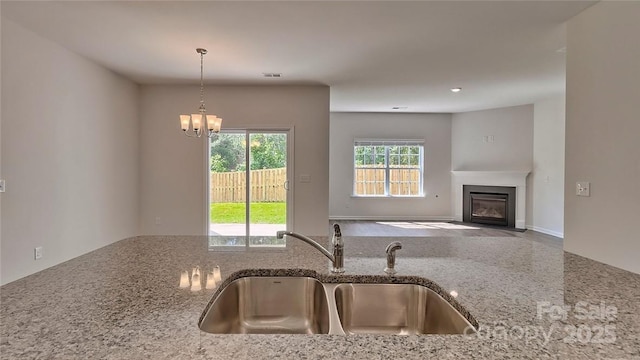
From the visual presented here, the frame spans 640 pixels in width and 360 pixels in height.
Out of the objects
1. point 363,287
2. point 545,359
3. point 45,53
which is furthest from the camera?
point 45,53

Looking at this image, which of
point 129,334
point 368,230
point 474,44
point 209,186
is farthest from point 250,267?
point 368,230

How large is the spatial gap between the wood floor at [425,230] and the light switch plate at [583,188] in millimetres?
3322

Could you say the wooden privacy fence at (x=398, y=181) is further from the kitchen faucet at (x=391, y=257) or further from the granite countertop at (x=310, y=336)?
the kitchen faucet at (x=391, y=257)

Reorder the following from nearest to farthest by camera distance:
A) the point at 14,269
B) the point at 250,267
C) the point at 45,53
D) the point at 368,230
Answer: the point at 250,267 → the point at 14,269 → the point at 45,53 → the point at 368,230

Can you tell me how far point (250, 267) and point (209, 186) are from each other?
3.95 metres

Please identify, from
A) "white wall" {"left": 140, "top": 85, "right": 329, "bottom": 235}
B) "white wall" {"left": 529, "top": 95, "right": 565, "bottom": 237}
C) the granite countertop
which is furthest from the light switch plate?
"white wall" {"left": 529, "top": 95, "right": 565, "bottom": 237}

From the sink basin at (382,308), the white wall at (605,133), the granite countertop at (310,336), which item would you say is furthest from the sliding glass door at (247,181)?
the sink basin at (382,308)

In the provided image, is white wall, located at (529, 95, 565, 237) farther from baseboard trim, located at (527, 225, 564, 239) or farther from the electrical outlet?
the electrical outlet

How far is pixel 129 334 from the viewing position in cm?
78

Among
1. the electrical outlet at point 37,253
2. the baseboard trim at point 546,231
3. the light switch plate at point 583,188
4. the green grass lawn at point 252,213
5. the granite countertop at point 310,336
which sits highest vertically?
the light switch plate at point 583,188

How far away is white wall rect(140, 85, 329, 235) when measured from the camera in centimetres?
492

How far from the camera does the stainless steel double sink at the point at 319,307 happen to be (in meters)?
1.17

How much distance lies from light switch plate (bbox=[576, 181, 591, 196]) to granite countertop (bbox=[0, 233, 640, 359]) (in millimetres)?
947

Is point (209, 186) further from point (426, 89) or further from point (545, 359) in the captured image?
point (545, 359)
